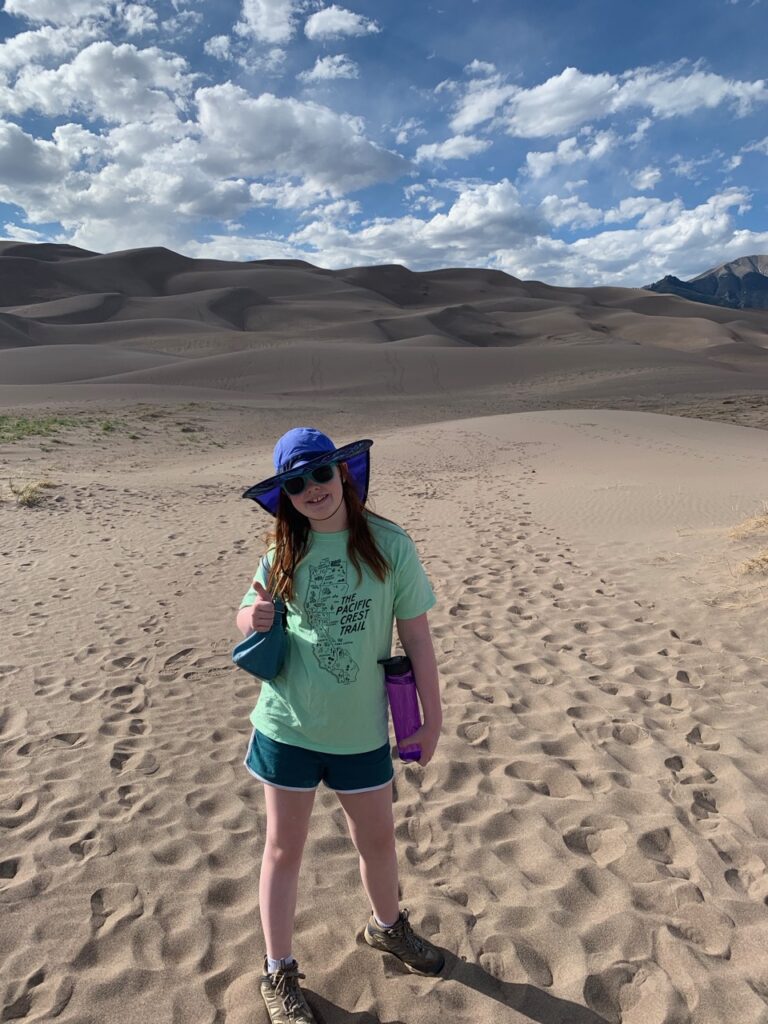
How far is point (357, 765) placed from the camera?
2.07m

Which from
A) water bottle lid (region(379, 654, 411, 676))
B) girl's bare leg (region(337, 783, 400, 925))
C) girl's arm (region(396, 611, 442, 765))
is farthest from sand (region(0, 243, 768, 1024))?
water bottle lid (region(379, 654, 411, 676))

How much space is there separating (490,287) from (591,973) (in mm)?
152081

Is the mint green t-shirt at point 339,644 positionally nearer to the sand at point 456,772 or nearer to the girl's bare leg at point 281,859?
the girl's bare leg at point 281,859

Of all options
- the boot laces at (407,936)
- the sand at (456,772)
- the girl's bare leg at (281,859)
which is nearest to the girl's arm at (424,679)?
the girl's bare leg at (281,859)

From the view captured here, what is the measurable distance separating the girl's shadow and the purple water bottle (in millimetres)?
975

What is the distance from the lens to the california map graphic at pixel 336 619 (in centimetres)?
208

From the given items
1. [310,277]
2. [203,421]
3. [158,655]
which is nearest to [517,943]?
[158,655]

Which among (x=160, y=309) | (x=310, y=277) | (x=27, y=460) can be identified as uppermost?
(x=310, y=277)

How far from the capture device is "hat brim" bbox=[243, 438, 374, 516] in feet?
6.47

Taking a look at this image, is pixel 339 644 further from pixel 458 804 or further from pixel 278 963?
pixel 458 804

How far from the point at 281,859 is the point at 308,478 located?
1.24 metres

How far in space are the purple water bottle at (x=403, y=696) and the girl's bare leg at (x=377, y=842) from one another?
16cm

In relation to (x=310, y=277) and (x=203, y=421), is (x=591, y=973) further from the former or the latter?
(x=310, y=277)

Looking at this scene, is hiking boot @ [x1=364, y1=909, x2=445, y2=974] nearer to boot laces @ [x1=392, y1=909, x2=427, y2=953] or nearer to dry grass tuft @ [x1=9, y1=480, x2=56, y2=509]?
boot laces @ [x1=392, y1=909, x2=427, y2=953]
